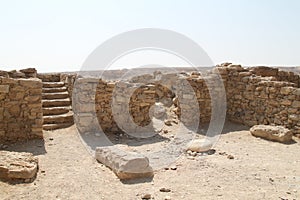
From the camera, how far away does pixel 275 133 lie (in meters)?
7.49

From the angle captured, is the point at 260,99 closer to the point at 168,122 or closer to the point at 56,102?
the point at 168,122

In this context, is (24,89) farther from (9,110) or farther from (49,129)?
(49,129)

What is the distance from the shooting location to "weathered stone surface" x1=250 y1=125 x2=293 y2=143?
24.2 ft

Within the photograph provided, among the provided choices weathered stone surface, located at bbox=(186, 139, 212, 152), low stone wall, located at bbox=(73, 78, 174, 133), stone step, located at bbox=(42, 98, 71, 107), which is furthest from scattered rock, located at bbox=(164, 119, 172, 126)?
stone step, located at bbox=(42, 98, 71, 107)

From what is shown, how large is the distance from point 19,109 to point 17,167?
2.44 m

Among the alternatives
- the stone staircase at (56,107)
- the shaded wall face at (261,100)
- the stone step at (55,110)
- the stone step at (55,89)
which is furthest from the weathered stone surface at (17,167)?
the shaded wall face at (261,100)

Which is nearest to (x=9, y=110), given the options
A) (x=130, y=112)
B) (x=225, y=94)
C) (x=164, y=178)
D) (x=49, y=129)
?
(x=49, y=129)

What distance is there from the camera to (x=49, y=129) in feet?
27.1

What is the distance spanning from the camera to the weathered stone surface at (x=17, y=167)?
4.57 metres

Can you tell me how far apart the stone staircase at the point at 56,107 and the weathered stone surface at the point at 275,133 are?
555 centimetres

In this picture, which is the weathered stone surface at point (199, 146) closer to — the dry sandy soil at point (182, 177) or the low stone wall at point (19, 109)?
the dry sandy soil at point (182, 177)

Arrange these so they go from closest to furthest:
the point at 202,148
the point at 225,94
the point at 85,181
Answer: the point at 85,181 < the point at 202,148 < the point at 225,94

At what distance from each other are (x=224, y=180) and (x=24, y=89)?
4988 mm

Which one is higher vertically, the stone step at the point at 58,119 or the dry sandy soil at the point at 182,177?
the stone step at the point at 58,119
